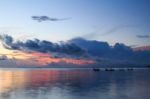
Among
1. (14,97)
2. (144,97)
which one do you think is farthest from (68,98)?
(144,97)

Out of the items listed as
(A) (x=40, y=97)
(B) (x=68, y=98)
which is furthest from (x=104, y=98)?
(A) (x=40, y=97)

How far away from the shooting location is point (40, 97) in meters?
40.5

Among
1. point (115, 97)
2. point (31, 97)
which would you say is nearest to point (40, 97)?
point (31, 97)

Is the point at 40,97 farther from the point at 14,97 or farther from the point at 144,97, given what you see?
the point at 144,97

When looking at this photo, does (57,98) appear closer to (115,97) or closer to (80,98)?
(80,98)

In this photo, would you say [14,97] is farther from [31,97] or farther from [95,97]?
[95,97]

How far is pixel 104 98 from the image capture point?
132 ft

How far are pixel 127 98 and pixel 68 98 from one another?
812cm

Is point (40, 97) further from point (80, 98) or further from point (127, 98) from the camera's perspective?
point (127, 98)

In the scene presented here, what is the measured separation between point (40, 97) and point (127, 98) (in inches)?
471

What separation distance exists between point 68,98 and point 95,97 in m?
3.81

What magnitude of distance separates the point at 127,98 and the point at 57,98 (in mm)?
9638

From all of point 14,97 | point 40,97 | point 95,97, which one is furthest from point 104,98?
point 14,97

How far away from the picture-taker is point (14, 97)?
40656 millimetres
